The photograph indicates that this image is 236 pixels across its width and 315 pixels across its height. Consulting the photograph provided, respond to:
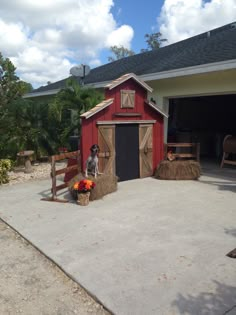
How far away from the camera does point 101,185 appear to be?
7.24 metres

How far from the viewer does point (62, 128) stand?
1285 centimetres

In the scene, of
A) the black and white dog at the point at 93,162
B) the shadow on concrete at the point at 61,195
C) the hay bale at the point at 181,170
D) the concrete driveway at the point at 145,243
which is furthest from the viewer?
the hay bale at the point at 181,170

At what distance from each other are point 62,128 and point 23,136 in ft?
5.38

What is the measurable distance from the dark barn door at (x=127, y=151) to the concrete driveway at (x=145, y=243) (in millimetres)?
1037

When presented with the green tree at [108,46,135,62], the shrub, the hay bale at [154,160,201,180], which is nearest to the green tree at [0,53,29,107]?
the shrub

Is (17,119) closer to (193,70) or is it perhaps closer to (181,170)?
(181,170)

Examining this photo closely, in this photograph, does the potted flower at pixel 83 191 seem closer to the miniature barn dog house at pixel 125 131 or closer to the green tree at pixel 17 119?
the miniature barn dog house at pixel 125 131

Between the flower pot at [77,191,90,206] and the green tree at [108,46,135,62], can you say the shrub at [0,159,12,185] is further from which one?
the green tree at [108,46,135,62]

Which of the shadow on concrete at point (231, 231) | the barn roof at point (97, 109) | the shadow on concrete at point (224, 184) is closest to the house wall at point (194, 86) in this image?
the shadow on concrete at point (224, 184)

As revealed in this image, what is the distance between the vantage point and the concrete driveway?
10.8 feet

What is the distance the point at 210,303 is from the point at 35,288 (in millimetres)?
1882

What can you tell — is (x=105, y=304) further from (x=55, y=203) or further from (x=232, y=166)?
(x=232, y=166)

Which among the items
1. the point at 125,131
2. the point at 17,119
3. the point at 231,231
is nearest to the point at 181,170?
the point at 125,131

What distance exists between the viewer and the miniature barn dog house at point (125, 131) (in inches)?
325
